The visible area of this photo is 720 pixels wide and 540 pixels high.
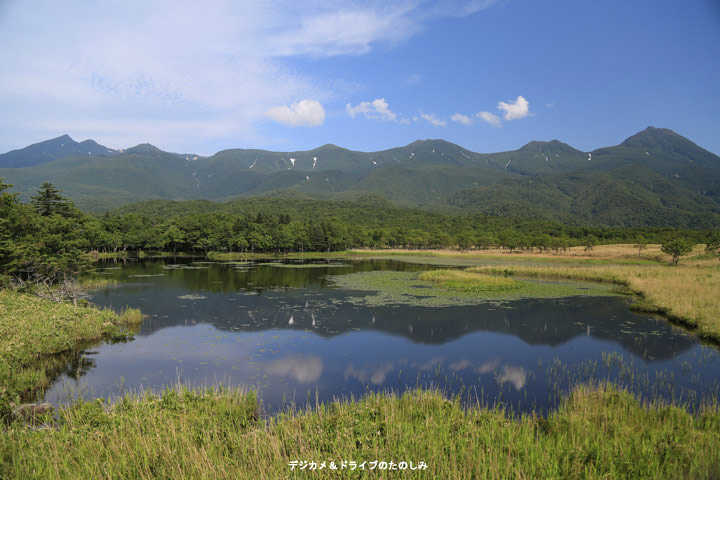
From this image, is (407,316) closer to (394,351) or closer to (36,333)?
(394,351)

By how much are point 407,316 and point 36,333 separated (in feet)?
57.7

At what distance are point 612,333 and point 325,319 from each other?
15.2m

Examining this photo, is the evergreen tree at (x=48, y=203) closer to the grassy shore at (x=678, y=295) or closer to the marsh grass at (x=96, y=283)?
the marsh grass at (x=96, y=283)

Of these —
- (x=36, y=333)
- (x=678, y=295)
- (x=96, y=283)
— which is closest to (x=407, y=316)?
(x=36, y=333)

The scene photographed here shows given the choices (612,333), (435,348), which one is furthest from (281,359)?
(612,333)

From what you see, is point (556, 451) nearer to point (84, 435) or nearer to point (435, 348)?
point (84, 435)

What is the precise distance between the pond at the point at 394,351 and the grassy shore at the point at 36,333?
73cm

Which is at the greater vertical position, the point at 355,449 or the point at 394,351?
the point at 355,449

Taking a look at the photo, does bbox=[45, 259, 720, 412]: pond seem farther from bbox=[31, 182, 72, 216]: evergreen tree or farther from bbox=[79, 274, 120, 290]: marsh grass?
bbox=[31, 182, 72, 216]: evergreen tree

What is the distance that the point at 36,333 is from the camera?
1438 centimetres

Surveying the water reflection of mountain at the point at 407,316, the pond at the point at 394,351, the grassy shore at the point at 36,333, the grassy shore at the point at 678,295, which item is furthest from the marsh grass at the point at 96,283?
the grassy shore at the point at 678,295

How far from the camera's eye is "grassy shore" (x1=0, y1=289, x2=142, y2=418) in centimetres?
1095

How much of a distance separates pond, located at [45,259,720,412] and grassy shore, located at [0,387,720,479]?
290cm

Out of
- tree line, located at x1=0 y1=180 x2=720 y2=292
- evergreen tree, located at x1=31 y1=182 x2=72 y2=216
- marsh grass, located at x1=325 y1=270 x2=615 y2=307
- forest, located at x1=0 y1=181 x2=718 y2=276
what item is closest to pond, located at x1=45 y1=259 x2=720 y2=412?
marsh grass, located at x1=325 y1=270 x2=615 y2=307
